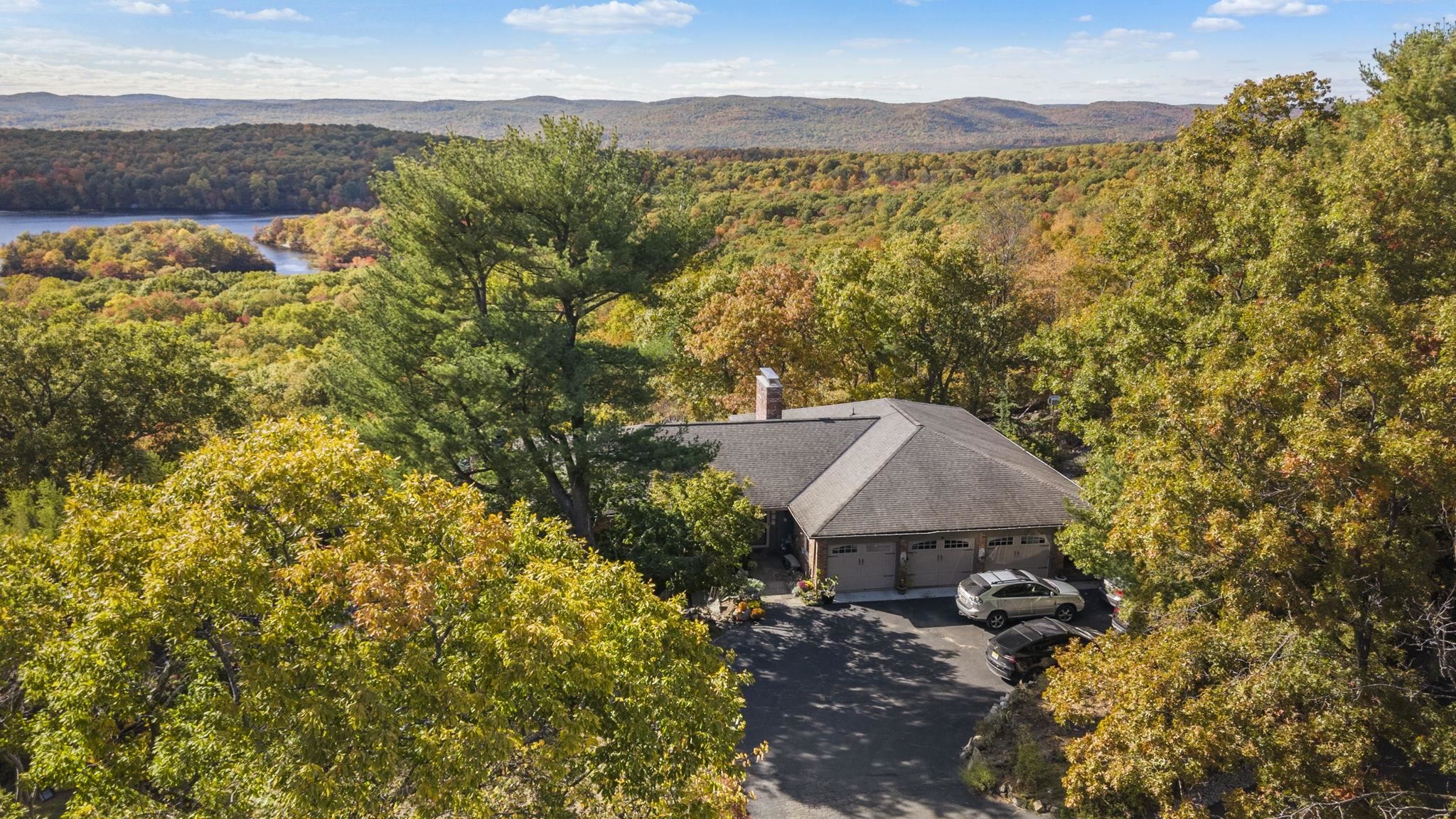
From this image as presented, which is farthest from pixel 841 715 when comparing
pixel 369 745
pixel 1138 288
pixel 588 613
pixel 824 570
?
pixel 1138 288

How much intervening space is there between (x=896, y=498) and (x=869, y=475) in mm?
1110

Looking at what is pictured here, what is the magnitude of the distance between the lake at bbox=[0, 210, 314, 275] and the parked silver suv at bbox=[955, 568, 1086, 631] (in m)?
93.5

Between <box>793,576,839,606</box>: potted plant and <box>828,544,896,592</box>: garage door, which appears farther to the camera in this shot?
<box>828,544,896,592</box>: garage door

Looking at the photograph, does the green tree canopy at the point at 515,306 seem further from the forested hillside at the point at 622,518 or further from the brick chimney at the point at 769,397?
the brick chimney at the point at 769,397

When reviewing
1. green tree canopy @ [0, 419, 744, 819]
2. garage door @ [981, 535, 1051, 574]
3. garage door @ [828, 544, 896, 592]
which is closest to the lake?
garage door @ [828, 544, 896, 592]

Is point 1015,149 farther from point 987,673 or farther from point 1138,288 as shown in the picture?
point 987,673

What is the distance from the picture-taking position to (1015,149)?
10781cm

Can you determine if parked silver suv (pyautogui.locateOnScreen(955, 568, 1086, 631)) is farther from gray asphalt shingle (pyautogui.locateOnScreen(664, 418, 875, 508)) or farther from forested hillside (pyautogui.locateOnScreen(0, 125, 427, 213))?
forested hillside (pyautogui.locateOnScreen(0, 125, 427, 213))

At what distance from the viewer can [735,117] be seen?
152m

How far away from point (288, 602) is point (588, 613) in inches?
113

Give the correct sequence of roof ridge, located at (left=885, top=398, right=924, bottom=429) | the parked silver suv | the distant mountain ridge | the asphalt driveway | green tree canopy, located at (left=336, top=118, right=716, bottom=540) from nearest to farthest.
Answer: the asphalt driveway
green tree canopy, located at (left=336, top=118, right=716, bottom=540)
the parked silver suv
roof ridge, located at (left=885, top=398, right=924, bottom=429)
the distant mountain ridge

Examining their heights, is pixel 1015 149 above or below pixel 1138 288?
above

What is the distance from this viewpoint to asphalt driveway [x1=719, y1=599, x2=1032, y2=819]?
45.7ft

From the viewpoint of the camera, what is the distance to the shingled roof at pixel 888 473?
71.2ft
